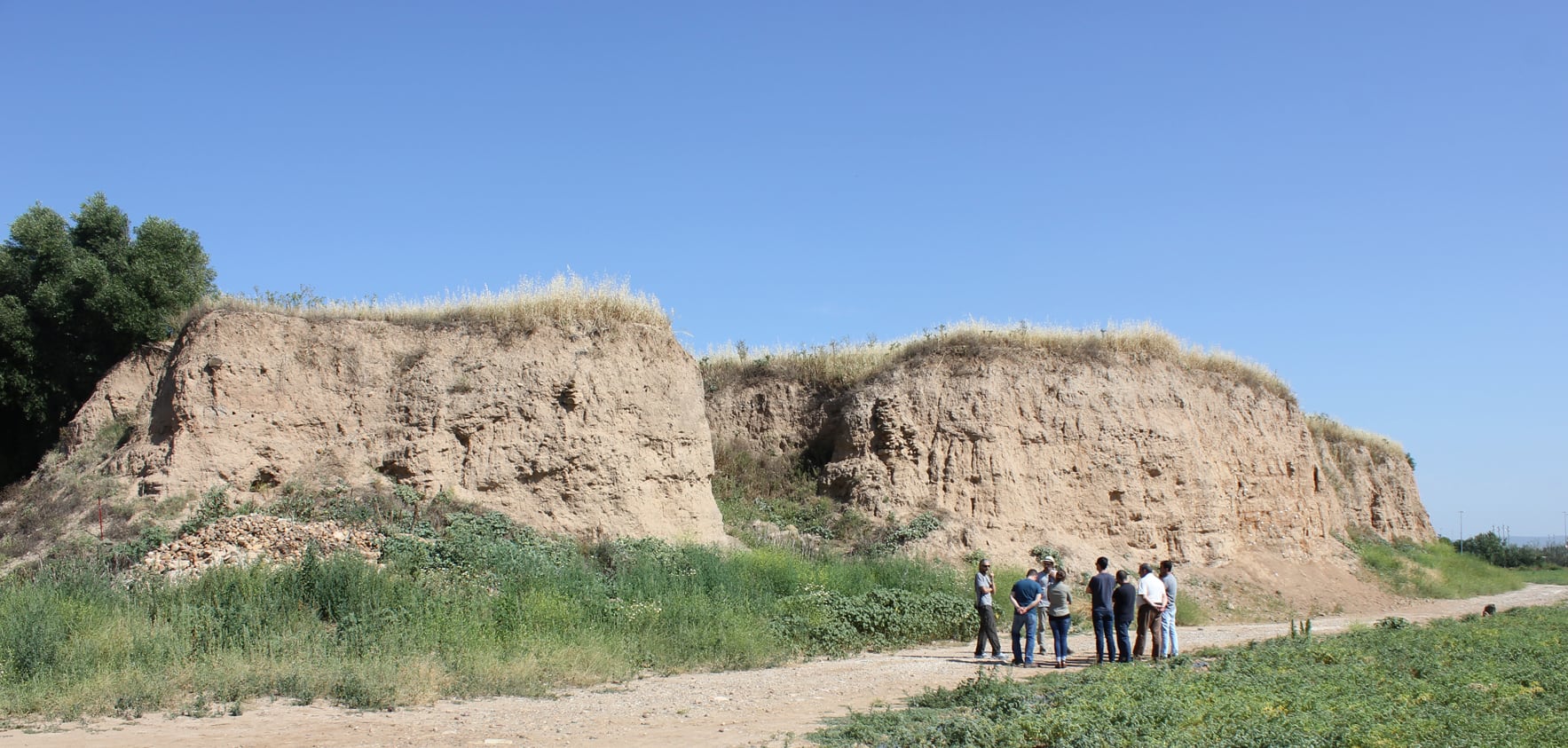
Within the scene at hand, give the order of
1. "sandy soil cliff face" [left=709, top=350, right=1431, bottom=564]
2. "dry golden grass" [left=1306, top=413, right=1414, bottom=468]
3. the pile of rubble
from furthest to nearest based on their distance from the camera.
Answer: "dry golden grass" [left=1306, top=413, right=1414, bottom=468] → "sandy soil cliff face" [left=709, top=350, right=1431, bottom=564] → the pile of rubble

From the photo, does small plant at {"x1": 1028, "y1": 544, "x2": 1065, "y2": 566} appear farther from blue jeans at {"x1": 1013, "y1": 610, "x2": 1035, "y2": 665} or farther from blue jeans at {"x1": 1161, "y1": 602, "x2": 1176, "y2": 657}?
blue jeans at {"x1": 1013, "y1": 610, "x2": 1035, "y2": 665}

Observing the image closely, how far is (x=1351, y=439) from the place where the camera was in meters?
45.2

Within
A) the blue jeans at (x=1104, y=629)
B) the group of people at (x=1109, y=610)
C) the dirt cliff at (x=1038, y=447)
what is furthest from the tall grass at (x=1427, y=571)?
the blue jeans at (x=1104, y=629)

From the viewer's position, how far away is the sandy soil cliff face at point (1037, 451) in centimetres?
2447

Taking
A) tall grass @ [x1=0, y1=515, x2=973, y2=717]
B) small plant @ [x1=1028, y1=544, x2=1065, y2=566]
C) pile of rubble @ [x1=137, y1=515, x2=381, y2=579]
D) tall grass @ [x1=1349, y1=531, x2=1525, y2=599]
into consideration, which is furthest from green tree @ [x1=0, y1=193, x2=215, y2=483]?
tall grass @ [x1=1349, y1=531, x2=1525, y2=599]

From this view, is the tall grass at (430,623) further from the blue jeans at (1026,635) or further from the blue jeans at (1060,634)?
the blue jeans at (1060,634)

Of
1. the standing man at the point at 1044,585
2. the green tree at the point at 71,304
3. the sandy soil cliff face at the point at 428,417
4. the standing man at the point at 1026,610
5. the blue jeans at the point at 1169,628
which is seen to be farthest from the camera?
the green tree at the point at 71,304

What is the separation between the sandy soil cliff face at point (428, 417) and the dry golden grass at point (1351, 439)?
31.2 metres

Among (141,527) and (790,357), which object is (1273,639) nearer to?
(790,357)

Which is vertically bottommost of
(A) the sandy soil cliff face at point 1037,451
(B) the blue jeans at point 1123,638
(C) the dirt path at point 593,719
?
(C) the dirt path at point 593,719

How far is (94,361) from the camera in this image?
20.0m

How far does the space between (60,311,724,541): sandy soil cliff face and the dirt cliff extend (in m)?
5.65

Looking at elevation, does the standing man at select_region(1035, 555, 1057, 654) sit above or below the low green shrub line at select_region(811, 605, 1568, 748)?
above

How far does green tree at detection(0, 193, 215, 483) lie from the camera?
19359 millimetres
